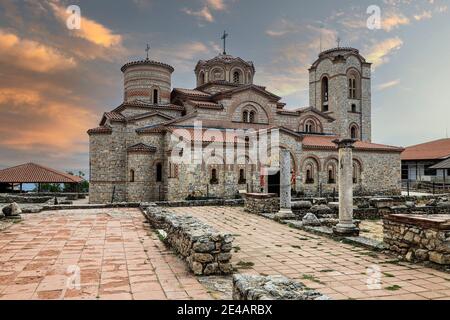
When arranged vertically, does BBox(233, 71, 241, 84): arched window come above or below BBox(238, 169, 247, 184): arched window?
above

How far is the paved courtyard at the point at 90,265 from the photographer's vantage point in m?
4.91

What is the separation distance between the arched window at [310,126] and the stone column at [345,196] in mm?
21619

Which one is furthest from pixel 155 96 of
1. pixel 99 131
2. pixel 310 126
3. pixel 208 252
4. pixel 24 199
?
pixel 208 252

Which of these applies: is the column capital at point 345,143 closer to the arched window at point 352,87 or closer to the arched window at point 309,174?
the arched window at point 309,174

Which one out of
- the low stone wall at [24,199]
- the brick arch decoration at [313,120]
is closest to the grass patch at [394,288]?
the low stone wall at [24,199]

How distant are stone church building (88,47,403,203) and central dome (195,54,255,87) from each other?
85 millimetres

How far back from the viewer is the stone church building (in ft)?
74.6

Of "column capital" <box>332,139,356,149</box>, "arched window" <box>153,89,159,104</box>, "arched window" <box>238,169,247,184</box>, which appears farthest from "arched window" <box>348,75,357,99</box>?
"column capital" <box>332,139,356,149</box>

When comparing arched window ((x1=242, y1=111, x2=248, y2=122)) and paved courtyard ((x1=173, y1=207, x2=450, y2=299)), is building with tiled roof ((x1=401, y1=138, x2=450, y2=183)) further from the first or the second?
paved courtyard ((x1=173, y1=207, x2=450, y2=299))

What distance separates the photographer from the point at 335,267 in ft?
20.8
